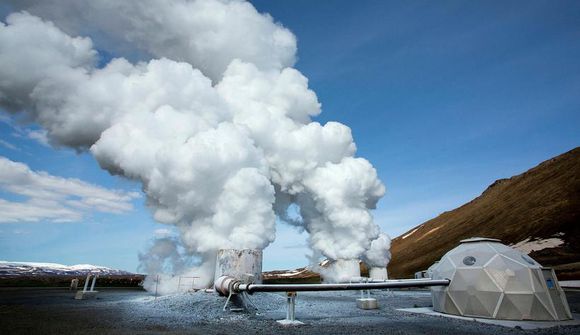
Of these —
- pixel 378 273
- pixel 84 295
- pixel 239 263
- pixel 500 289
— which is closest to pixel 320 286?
pixel 500 289

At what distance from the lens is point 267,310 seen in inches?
1129

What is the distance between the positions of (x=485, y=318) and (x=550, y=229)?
85638mm

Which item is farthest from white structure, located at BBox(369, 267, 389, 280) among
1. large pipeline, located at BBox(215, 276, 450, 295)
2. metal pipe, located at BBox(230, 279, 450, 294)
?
metal pipe, located at BBox(230, 279, 450, 294)

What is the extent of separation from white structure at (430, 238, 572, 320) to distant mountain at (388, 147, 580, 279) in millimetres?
47803

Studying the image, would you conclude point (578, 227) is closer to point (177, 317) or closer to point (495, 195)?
point (495, 195)

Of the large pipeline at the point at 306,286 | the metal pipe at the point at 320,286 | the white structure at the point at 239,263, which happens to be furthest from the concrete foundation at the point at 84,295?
the metal pipe at the point at 320,286

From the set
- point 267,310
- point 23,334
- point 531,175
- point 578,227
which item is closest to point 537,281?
point 267,310

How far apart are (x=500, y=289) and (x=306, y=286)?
12044mm

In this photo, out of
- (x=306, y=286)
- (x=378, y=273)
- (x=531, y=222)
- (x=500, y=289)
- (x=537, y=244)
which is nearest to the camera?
(x=500, y=289)

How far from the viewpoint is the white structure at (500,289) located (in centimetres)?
2056

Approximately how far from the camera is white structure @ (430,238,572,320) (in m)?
20.6

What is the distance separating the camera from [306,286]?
70.8 ft

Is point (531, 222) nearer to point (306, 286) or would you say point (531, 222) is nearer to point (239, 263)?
point (239, 263)

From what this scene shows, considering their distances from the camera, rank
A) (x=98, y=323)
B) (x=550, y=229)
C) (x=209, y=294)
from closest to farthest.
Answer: (x=98, y=323)
(x=209, y=294)
(x=550, y=229)
